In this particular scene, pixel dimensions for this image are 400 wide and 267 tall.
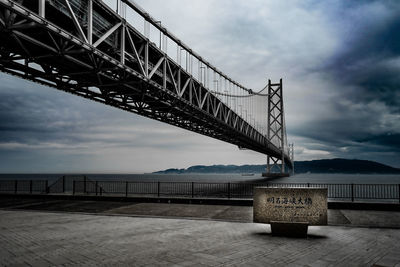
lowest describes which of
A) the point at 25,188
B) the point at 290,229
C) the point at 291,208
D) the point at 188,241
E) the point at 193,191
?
the point at 25,188

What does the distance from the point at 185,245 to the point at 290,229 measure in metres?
3.07

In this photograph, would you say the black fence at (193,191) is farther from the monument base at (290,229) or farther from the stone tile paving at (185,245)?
the stone tile paving at (185,245)

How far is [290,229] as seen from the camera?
27.0 feet

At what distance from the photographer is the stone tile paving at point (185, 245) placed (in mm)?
6043

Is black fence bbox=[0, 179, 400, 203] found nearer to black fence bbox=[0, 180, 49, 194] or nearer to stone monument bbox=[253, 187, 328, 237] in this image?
black fence bbox=[0, 180, 49, 194]

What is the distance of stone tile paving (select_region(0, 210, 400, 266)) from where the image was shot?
19.8 feet

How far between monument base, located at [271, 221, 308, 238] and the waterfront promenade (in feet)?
0.78

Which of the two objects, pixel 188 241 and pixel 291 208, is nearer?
pixel 188 241

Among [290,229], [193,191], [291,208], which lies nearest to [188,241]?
[290,229]

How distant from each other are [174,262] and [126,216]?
668 cm

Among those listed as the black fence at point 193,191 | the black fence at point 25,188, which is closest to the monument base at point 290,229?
the black fence at point 193,191

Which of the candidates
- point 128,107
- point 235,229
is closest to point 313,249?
point 235,229

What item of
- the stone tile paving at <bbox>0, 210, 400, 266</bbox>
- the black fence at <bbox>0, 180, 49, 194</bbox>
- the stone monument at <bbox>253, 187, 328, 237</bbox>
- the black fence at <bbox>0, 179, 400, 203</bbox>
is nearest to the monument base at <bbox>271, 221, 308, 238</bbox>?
the stone monument at <bbox>253, 187, 328, 237</bbox>

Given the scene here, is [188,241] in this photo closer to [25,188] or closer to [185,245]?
[185,245]
